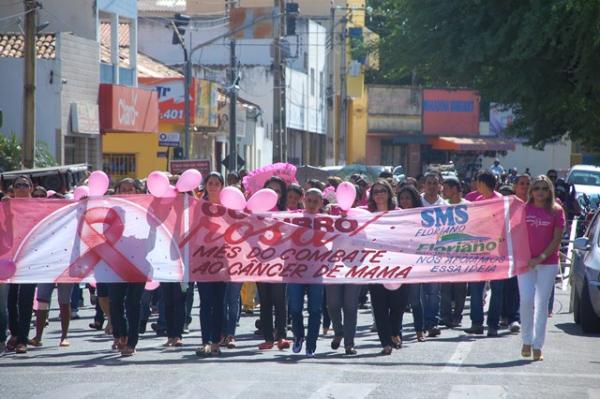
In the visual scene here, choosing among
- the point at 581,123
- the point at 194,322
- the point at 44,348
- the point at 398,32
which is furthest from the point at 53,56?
the point at 44,348

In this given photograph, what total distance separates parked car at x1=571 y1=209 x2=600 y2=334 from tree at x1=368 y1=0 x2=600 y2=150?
839 centimetres

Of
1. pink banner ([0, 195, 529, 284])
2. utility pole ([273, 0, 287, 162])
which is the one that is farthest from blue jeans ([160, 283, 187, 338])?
utility pole ([273, 0, 287, 162])

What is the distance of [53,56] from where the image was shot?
1342 inches

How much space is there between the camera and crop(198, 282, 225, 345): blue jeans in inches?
516

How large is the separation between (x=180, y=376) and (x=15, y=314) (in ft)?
10.8

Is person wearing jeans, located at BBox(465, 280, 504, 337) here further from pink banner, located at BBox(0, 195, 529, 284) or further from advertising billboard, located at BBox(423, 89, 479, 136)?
advertising billboard, located at BBox(423, 89, 479, 136)

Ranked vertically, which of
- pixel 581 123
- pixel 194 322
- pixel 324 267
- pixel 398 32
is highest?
pixel 398 32

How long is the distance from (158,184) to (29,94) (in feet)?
42.9

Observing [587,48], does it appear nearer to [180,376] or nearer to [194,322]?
[194,322]

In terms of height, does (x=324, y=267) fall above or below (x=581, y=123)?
below

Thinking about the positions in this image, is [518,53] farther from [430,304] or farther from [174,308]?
[174,308]

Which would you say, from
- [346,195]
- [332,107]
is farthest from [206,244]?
[332,107]

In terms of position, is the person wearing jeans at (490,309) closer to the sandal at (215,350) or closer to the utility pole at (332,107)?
the sandal at (215,350)

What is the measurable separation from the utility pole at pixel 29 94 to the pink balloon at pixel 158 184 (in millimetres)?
12496
